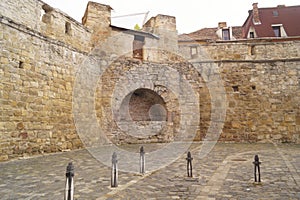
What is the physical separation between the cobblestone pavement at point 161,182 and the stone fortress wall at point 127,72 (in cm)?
250

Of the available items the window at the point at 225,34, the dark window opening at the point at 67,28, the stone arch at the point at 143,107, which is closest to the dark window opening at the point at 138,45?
the stone arch at the point at 143,107

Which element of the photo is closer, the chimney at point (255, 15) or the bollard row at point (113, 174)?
the bollard row at point (113, 174)

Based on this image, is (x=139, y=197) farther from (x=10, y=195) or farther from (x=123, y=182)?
(x=10, y=195)

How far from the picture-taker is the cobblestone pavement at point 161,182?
3895 mm

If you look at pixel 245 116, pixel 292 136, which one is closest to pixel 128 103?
pixel 245 116

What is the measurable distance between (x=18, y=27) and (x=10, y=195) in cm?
587

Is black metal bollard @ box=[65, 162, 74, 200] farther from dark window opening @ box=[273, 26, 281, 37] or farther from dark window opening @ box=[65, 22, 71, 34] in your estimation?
dark window opening @ box=[273, 26, 281, 37]

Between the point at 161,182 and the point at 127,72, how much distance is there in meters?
7.97

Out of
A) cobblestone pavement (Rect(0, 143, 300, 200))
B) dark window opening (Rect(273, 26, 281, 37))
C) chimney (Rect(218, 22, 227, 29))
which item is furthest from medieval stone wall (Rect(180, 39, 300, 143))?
chimney (Rect(218, 22, 227, 29))

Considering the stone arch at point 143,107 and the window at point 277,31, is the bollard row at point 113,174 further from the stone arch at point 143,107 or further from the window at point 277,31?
the window at point 277,31

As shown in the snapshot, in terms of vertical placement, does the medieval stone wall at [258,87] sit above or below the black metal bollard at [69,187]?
above

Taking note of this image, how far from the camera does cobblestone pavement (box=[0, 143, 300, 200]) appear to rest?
389cm

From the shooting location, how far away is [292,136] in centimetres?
1214

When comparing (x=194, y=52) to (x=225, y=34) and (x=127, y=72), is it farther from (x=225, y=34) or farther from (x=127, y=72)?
(x=225, y=34)
